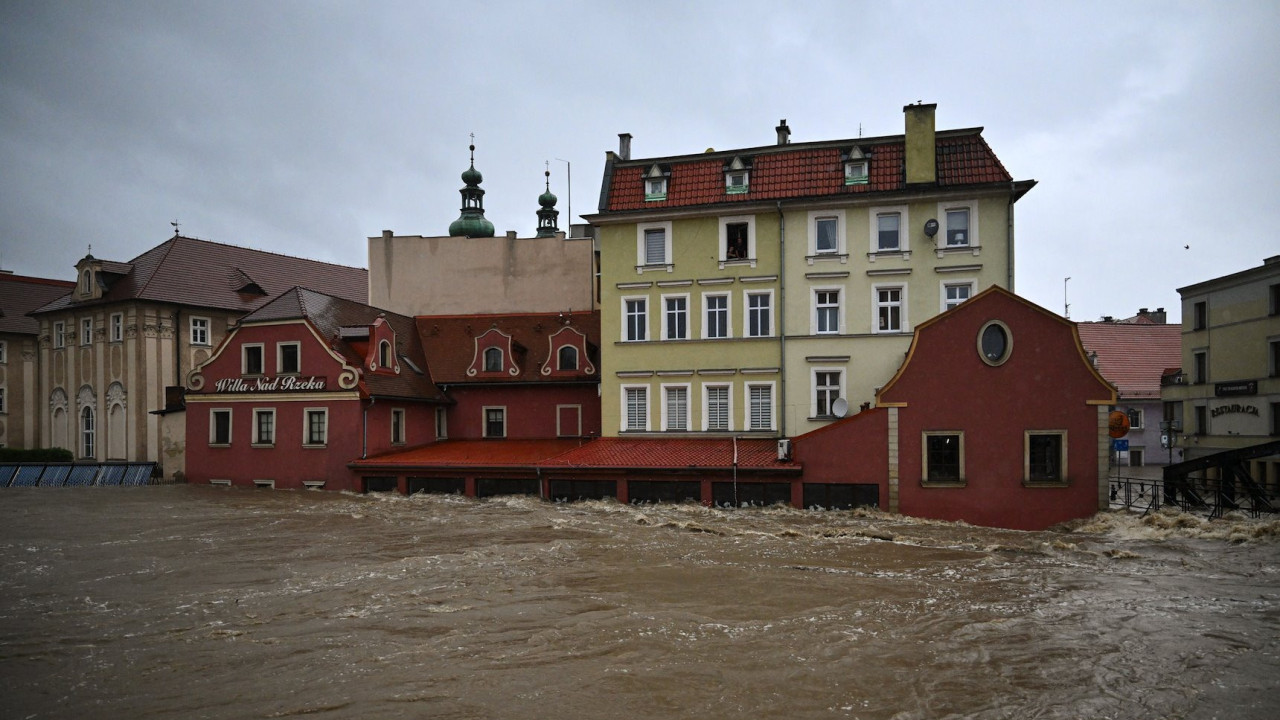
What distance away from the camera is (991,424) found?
2608cm

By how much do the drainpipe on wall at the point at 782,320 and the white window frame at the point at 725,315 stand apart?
6.16 ft

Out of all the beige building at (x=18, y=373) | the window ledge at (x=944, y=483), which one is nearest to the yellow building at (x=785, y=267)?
the window ledge at (x=944, y=483)

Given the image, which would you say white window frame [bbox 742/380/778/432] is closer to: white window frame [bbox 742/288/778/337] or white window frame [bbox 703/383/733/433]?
white window frame [bbox 703/383/733/433]

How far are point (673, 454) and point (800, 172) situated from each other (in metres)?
12.0

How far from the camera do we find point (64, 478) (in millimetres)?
37500

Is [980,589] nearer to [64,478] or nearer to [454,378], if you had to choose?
[454,378]

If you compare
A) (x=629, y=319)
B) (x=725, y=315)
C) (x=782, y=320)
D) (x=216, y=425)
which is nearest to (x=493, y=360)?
(x=629, y=319)

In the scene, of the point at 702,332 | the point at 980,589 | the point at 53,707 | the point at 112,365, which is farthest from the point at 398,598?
the point at 112,365

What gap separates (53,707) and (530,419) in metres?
26.5

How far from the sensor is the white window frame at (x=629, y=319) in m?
32.7

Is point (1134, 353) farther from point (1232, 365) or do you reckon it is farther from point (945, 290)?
point (945, 290)

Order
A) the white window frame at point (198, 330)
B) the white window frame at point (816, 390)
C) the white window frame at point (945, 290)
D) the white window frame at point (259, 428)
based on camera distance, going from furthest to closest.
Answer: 1. the white window frame at point (198, 330)
2. the white window frame at point (259, 428)
3. the white window frame at point (816, 390)
4. the white window frame at point (945, 290)

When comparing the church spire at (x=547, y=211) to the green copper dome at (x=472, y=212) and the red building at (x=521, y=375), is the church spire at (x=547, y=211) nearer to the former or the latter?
the green copper dome at (x=472, y=212)

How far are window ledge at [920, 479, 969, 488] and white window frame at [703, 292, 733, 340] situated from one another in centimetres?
924
